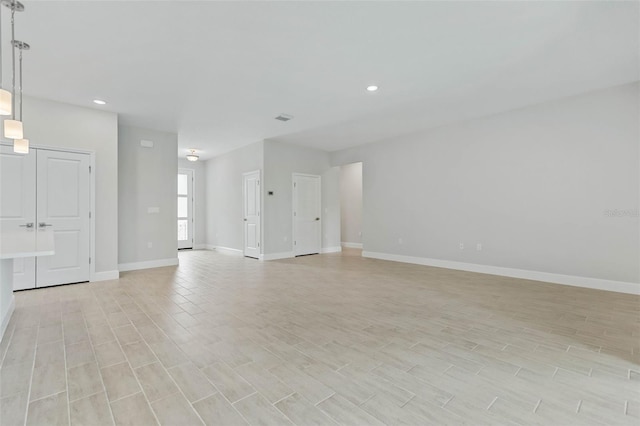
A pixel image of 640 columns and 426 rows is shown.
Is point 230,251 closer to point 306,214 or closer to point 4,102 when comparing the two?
point 306,214

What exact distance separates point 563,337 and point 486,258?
2945mm

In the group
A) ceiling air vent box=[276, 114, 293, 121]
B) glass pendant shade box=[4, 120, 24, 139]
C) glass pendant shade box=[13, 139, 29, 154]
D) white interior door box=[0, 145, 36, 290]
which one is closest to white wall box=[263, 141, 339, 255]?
ceiling air vent box=[276, 114, 293, 121]

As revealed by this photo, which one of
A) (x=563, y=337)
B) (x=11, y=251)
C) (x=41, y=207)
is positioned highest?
(x=41, y=207)

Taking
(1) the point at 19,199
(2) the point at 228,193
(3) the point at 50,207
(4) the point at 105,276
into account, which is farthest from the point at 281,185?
(1) the point at 19,199

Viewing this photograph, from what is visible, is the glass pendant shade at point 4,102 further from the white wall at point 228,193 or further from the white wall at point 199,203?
the white wall at point 199,203

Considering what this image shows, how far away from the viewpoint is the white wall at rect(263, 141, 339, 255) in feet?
23.2

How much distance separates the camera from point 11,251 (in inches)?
75.6

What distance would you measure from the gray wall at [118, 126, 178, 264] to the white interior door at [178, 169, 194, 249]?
298cm

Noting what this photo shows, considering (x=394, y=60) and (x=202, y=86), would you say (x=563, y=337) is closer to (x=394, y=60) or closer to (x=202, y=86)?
(x=394, y=60)

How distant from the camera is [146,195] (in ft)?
19.7

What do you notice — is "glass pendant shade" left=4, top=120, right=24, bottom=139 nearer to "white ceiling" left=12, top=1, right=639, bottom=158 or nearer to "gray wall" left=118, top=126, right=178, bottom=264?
"white ceiling" left=12, top=1, right=639, bottom=158

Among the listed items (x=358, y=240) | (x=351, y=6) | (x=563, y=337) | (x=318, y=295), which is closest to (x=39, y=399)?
(x=318, y=295)

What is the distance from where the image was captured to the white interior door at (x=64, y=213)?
441 centimetres

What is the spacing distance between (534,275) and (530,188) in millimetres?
1433
